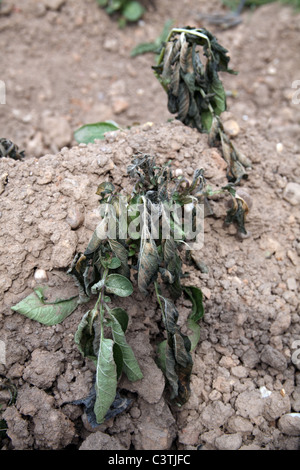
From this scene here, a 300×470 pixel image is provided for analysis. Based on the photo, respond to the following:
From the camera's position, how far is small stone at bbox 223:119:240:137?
8.07 feet

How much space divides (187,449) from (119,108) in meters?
2.70

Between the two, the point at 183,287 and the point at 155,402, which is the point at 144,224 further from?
the point at 155,402

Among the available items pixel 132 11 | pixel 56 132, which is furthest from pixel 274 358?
pixel 132 11

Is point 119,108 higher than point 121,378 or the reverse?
higher

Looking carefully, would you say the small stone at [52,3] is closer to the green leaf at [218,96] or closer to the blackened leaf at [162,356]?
the green leaf at [218,96]

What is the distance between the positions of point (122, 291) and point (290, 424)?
2.96ft

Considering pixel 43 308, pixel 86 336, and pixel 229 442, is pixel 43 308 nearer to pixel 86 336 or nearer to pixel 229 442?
pixel 86 336

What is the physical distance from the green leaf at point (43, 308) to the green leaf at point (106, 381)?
0.31m

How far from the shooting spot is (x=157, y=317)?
76.6 inches

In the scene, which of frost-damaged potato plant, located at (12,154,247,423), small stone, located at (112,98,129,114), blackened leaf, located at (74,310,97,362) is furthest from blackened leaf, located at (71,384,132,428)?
small stone, located at (112,98,129,114)

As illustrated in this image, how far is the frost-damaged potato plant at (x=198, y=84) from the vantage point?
2229 mm

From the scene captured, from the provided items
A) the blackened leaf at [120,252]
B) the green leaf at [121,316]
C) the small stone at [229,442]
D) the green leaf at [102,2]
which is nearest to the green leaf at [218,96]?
the blackened leaf at [120,252]

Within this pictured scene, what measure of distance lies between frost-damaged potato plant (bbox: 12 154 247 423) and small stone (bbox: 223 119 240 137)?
728 mm
